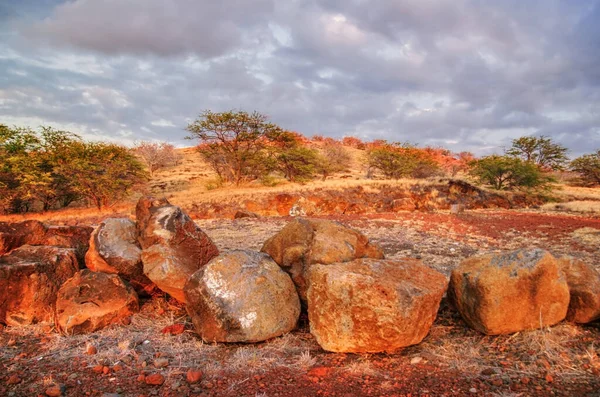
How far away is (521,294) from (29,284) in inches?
255

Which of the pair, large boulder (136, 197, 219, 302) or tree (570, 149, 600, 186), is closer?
large boulder (136, 197, 219, 302)

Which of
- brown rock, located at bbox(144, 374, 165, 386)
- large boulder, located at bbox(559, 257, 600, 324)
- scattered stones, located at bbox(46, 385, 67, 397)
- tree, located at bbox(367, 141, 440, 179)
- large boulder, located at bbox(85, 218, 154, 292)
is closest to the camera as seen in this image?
scattered stones, located at bbox(46, 385, 67, 397)

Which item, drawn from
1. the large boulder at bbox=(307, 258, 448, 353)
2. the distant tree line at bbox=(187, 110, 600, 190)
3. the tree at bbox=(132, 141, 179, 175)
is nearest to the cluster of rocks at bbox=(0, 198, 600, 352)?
the large boulder at bbox=(307, 258, 448, 353)

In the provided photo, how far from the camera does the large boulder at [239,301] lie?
463 centimetres

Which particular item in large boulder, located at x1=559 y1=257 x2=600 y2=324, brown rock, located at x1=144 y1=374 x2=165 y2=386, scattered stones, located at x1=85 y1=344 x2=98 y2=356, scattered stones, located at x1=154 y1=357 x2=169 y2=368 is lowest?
scattered stones, located at x1=85 y1=344 x2=98 y2=356

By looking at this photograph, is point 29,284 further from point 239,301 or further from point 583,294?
point 583,294

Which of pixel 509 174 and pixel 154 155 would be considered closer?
pixel 509 174

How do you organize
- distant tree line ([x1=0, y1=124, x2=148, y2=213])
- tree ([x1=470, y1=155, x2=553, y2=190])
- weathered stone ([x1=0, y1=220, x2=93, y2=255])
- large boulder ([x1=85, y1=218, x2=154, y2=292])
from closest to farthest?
large boulder ([x1=85, y1=218, x2=154, y2=292])
weathered stone ([x1=0, y1=220, x2=93, y2=255])
distant tree line ([x1=0, y1=124, x2=148, y2=213])
tree ([x1=470, y1=155, x2=553, y2=190])

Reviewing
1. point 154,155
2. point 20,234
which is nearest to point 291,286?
point 20,234

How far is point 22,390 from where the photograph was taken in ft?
11.7

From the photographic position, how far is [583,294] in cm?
460

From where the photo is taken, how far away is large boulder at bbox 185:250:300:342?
463 cm

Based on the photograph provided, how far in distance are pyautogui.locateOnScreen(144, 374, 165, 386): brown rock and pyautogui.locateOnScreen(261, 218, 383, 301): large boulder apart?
225 cm

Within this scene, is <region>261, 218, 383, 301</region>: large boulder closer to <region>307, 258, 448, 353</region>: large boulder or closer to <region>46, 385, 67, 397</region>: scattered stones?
<region>307, 258, 448, 353</region>: large boulder
